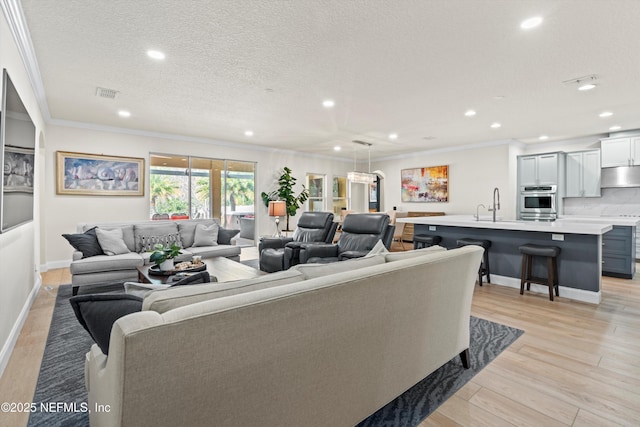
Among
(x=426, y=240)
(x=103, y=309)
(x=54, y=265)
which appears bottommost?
(x=54, y=265)

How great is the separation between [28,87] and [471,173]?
26.4 ft

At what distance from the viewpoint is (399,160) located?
9.26 m

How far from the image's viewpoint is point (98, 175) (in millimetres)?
5762

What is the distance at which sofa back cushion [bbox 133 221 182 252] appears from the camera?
4.67 m

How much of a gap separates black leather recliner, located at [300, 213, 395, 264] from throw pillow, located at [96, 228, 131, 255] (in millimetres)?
2468

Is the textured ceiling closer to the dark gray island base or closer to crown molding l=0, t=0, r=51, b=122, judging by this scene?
crown molding l=0, t=0, r=51, b=122

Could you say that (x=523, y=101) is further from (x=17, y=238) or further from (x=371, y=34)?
(x=17, y=238)

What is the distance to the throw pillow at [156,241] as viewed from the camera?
4660 millimetres

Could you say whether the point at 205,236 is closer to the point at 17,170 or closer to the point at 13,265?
the point at 13,265

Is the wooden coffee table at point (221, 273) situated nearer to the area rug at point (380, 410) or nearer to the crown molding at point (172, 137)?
the area rug at point (380, 410)

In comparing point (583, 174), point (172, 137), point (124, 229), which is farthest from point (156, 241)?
point (583, 174)

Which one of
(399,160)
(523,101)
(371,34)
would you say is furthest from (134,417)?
(399,160)

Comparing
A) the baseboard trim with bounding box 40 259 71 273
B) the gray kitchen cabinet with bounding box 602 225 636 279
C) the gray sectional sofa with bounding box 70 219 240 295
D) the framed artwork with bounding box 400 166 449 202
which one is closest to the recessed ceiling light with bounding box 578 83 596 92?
the gray kitchen cabinet with bounding box 602 225 636 279

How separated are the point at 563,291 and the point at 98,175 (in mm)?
7420
